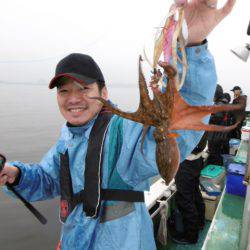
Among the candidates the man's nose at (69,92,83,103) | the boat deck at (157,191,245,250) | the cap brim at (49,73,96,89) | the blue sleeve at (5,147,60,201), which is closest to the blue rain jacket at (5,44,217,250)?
the blue sleeve at (5,147,60,201)

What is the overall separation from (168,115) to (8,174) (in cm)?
190

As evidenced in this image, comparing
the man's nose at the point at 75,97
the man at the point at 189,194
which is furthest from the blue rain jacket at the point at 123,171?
the man at the point at 189,194

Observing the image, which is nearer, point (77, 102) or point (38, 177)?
point (77, 102)

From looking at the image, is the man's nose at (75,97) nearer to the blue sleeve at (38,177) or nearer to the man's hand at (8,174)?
the blue sleeve at (38,177)

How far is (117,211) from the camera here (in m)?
2.18

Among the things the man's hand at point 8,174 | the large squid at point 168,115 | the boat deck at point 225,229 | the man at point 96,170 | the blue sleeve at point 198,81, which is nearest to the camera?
the large squid at point 168,115

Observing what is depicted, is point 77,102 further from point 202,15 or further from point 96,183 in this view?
point 202,15

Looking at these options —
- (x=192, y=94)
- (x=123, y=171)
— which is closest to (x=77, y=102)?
(x=123, y=171)

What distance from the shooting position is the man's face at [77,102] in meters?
2.32

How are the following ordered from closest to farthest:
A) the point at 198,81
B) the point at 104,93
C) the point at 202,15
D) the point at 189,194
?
the point at 202,15
the point at 198,81
the point at 104,93
the point at 189,194

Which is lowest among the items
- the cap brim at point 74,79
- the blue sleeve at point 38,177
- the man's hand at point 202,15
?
the blue sleeve at point 38,177

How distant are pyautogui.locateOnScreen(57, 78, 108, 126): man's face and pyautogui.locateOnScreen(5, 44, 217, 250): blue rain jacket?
8cm

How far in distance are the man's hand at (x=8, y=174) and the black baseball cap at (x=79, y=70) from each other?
33.2 inches

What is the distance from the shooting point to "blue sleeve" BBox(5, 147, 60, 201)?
276cm
